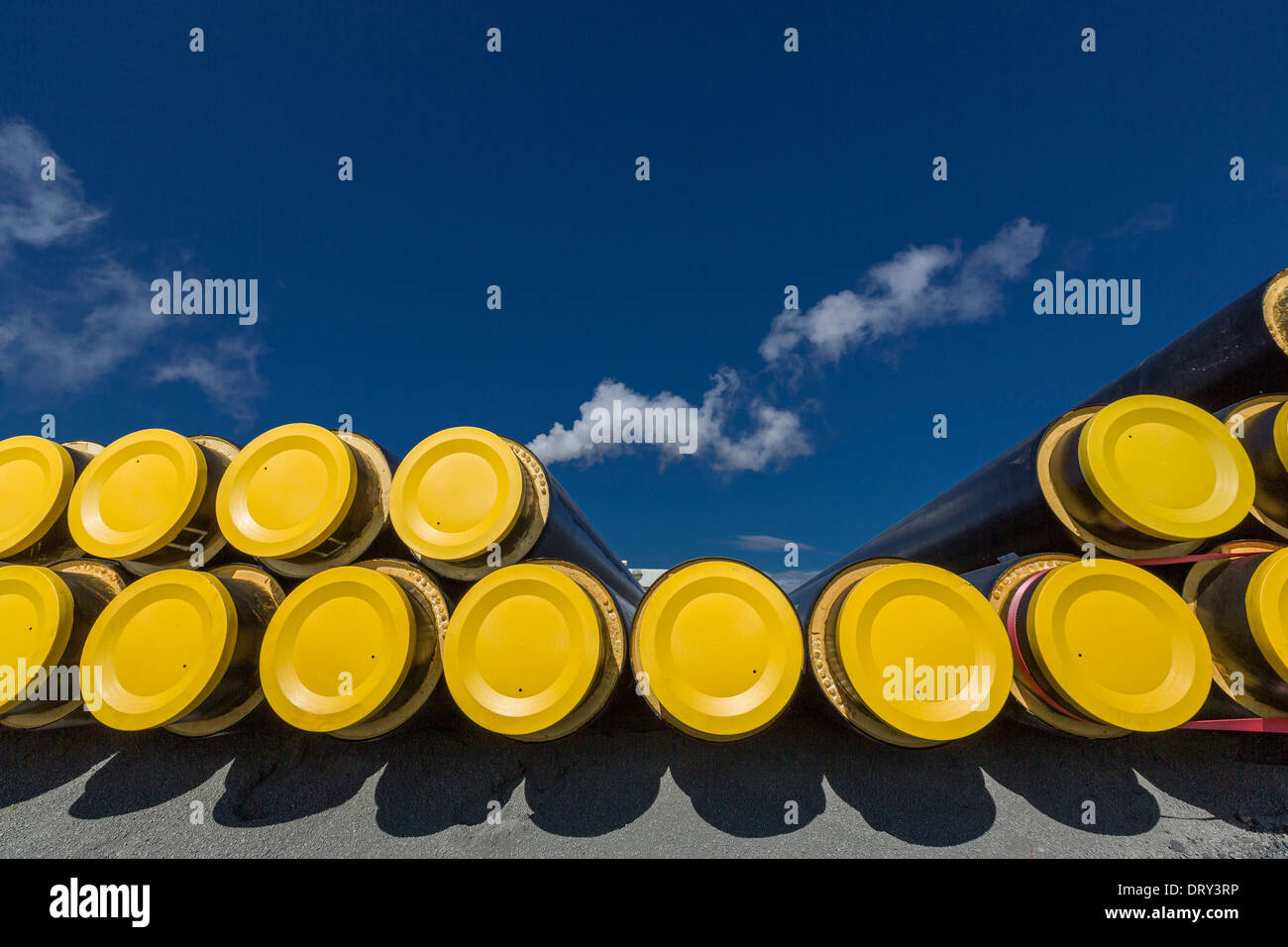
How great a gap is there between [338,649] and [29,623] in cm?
262

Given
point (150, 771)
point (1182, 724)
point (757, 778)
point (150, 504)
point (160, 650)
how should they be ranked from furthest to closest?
1. point (150, 504)
2. point (150, 771)
3. point (757, 778)
4. point (160, 650)
5. point (1182, 724)

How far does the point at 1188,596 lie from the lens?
12.2 ft

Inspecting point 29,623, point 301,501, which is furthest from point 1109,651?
point 29,623

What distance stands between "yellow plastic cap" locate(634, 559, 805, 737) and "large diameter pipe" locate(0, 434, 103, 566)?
5.52 m

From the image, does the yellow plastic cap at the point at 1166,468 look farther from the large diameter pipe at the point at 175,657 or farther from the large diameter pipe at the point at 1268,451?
the large diameter pipe at the point at 175,657

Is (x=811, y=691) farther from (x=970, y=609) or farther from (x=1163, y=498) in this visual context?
(x=1163, y=498)

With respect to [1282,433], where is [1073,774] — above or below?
below

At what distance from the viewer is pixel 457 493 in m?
4.18

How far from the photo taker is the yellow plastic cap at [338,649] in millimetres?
3322

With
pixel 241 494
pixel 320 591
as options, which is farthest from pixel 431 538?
pixel 241 494

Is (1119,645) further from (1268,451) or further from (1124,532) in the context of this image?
(1268,451)

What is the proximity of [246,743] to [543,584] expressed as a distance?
127 inches

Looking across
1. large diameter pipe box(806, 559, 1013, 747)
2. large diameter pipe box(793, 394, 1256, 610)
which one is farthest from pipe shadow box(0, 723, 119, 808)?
large diameter pipe box(793, 394, 1256, 610)

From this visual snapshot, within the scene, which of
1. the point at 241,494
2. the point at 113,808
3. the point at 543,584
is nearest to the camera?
the point at 543,584
